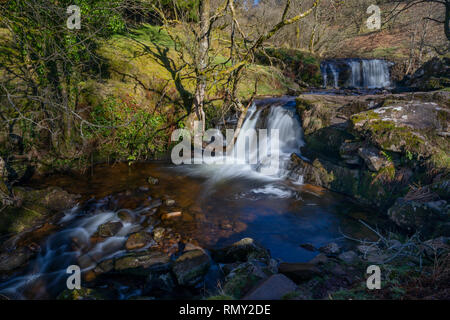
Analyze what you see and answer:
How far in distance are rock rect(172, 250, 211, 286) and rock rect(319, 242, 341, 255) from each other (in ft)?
7.25

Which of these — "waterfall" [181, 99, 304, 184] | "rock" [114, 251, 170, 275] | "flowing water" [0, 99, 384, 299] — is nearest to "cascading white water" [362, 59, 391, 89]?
"waterfall" [181, 99, 304, 184]

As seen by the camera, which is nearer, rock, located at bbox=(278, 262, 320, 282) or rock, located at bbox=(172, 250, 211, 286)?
rock, located at bbox=(278, 262, 320, 282)

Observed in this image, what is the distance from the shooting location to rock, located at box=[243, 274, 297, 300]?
258 cm

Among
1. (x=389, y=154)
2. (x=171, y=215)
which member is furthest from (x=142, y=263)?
(x=389, y=154)

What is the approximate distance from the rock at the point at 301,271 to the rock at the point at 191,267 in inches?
52.5

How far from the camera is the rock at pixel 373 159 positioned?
5.84 m

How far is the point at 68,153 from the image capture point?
25.4 feet

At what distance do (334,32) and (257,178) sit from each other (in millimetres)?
19507

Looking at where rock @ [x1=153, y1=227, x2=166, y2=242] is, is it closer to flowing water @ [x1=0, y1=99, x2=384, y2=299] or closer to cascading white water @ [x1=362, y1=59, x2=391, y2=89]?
flowing water @ [x1=0, y1=99, x2=384, y2=299]

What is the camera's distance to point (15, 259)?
418cm

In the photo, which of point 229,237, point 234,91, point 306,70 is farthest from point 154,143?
point 306,70

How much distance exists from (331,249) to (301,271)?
5.02 feet

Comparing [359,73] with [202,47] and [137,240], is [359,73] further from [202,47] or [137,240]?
[137,240]
